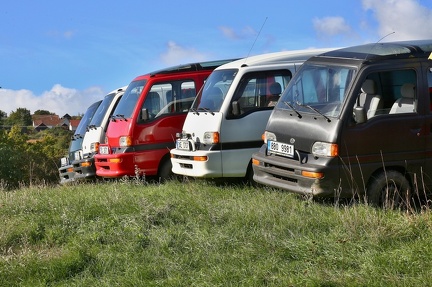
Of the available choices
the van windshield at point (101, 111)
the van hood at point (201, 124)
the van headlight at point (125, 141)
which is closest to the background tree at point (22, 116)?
the van windshield at point (101, 111)

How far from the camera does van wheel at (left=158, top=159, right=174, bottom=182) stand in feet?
47.1

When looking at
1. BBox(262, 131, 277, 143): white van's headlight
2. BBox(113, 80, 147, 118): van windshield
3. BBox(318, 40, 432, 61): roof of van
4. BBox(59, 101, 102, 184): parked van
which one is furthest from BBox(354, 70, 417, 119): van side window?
BBox(59, 101, 102, 184): parked van

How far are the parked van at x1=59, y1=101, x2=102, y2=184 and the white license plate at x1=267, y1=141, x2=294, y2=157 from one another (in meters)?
8.43

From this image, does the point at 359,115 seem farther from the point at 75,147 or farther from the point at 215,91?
the point at 75,147

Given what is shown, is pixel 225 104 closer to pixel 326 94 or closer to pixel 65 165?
pixel 326 94

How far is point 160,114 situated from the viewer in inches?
567

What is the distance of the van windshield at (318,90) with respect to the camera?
9672 millimetres

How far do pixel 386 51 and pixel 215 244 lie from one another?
4080mm

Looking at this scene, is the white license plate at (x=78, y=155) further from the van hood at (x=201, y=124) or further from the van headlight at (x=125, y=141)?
the van hood at (x=201, y=124)

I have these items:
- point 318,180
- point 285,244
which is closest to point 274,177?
point 318,180

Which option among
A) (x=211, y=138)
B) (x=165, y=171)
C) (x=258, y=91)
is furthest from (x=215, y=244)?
(x=165, y=171)

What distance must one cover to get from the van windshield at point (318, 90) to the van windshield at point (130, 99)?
4.69m

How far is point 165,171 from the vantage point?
14375mm

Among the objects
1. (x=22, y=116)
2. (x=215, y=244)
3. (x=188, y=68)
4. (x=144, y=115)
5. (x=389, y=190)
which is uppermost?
(x=188, y=68)
